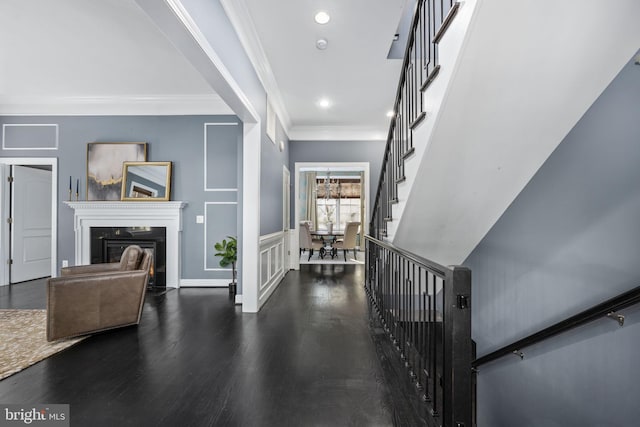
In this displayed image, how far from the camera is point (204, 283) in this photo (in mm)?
4352

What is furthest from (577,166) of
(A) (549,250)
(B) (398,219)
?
(B) (398,219)

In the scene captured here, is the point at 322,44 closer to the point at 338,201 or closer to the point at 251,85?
the point at 251,85

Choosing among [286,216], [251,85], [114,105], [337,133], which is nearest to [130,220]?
[114,105]

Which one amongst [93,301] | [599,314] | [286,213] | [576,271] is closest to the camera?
[599,314]

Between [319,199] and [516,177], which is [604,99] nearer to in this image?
[516,177]

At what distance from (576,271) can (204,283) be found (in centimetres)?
435

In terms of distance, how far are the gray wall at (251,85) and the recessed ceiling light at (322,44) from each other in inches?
29.3

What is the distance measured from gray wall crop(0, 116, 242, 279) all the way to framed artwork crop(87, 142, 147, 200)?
10cm

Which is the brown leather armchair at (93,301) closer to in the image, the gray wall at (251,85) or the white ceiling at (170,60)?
the gray wall at (251,85)

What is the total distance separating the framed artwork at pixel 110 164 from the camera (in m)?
4.34

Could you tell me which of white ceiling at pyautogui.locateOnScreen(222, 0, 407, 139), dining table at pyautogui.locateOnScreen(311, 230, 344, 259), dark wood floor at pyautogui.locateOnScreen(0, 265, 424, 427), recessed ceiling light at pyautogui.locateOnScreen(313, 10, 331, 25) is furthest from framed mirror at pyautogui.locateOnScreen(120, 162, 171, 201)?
dining table at pyautogui.locateOnScreen(311, 230, 344, 259)

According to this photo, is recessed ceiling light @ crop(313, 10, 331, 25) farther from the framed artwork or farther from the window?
the window

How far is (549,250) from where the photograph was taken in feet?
7.87

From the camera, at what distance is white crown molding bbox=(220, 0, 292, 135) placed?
2398mm
